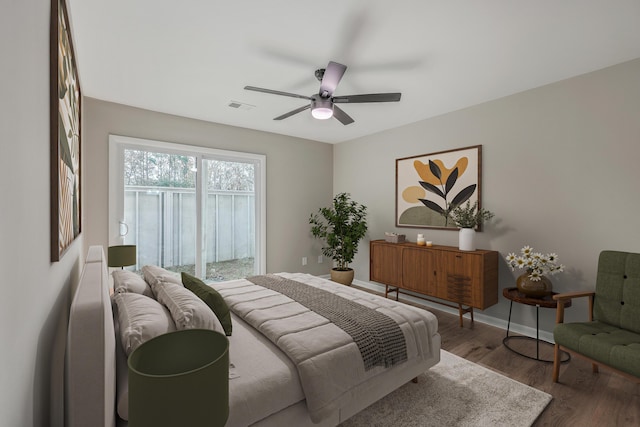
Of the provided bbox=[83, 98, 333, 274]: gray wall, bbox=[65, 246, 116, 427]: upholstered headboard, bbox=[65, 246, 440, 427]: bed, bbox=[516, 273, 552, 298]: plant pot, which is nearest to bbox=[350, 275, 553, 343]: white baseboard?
bbox=[516, 273, 552, 298]: plant pot

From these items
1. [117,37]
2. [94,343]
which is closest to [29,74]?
[94,343]

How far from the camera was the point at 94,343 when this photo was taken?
36.1 inches

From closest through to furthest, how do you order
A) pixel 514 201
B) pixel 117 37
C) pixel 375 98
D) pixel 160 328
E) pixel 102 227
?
pixel 160 328, pixel 117 37, pixel 375 98, pixel 514 201, pixel 102 227

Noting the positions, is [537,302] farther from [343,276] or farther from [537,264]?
[343,276]

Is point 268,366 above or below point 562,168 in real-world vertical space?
below

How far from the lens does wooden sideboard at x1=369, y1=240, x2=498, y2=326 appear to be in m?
3.14

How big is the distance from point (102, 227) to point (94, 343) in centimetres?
313

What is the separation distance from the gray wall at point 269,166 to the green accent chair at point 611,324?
3582 millimetres

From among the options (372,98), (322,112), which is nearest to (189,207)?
(322,112)

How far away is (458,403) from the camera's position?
2.01 metres

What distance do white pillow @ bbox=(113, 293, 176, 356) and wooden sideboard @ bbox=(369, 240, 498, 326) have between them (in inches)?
115

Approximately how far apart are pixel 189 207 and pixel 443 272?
3.41 meters

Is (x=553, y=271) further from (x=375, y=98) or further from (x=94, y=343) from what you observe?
(x=94, y=343)

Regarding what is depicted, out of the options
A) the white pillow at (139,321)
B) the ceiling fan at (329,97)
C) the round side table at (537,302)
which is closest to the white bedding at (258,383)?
the white pillow at (139,321)
